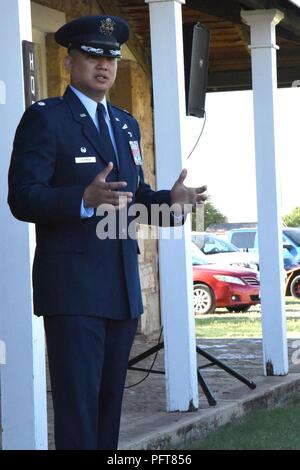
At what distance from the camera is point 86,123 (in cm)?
427

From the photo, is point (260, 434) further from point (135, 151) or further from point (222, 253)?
point (222, 253)

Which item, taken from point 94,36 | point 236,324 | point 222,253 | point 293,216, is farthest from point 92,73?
point 293,216

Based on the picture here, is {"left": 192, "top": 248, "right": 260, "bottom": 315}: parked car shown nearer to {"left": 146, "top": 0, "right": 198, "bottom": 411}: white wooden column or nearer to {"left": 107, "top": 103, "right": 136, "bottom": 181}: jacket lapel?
{"left": 146, "top": 0, "right": 198, "bottom": 411}: white wooden column

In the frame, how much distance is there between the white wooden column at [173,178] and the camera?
23.8ft

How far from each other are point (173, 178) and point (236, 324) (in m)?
8.47

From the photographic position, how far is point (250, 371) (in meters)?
9.55

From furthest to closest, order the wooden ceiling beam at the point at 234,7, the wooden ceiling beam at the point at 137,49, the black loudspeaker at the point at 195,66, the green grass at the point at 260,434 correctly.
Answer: the wooden ceiling beam at the point at 137,49 → the wooden ceiling beam at the point at 234,7 → the black loudspeaker at the point at 195,66 → the green grass at the point at 260,434

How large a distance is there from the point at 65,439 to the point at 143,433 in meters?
2.31

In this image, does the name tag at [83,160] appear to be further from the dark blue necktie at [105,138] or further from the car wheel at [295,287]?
the car wheel at [295,287]

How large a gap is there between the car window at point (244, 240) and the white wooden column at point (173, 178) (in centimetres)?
1758

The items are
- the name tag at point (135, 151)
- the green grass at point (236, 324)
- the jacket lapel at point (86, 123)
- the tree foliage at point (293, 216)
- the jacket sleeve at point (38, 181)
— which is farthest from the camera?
the tree foliage at point (293, 216)

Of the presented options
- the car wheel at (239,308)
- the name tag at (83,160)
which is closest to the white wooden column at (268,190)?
the name tag at (83,160)
